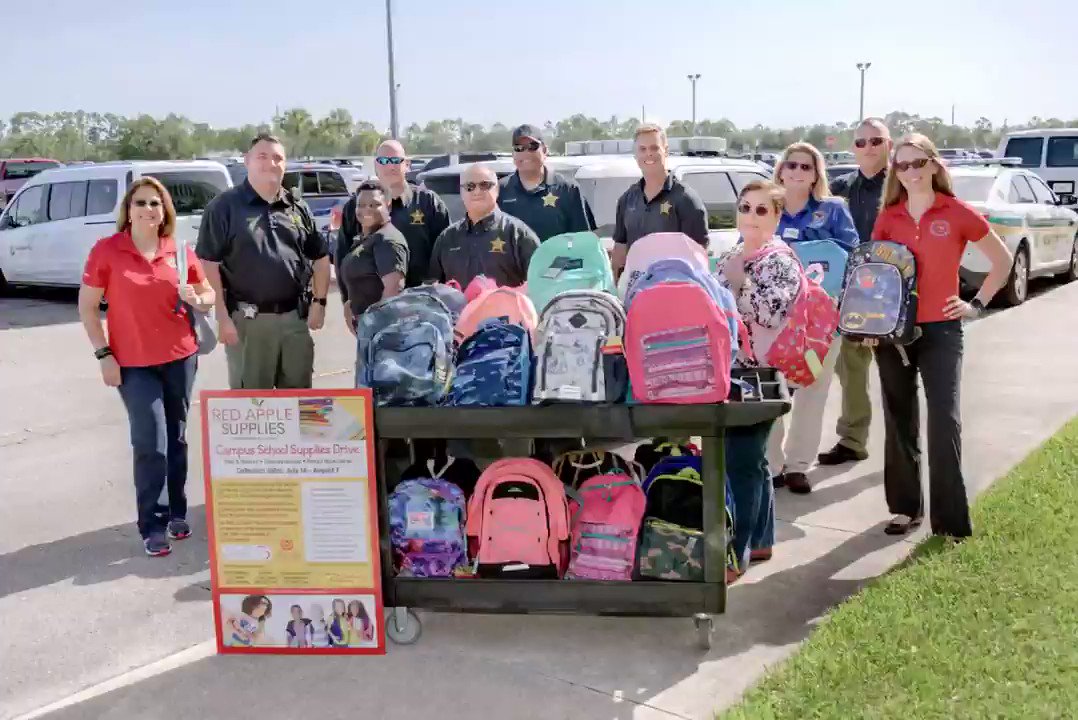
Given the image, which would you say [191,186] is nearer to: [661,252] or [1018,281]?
[1018,281]

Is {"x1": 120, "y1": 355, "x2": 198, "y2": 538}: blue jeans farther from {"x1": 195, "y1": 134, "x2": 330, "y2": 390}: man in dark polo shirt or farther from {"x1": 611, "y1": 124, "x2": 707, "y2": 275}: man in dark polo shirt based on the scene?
{"x1": 611, "y1": 124, "x2": 707, "y2": 275}: man in dark polo shirt

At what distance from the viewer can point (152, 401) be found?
5309mm

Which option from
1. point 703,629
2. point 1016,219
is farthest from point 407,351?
point 1016,219

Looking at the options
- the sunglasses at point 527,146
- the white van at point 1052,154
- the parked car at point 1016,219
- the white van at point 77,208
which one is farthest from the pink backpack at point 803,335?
the white van at point 1052,154

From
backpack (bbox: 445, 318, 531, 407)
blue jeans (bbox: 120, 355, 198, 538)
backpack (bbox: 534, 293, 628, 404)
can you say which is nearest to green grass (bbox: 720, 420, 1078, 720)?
backpack (bbox: 534, 293, 628, 404)

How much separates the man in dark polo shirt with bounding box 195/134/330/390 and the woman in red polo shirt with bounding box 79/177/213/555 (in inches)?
6.5

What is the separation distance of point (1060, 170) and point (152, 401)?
1938cm

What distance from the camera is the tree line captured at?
77.8m

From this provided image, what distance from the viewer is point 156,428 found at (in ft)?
17.4

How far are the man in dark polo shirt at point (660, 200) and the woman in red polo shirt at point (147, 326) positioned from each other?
2.63m

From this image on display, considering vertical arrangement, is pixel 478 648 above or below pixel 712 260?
below

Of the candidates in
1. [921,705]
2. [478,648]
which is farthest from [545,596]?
[921,705]

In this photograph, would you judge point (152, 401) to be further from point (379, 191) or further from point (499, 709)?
point (499, 709)

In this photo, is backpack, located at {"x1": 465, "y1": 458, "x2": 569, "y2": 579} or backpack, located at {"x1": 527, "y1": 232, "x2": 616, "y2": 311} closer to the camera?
backpack, located at {"x1": 465, "y1": 458, "x2": 569, "y2": 579}
